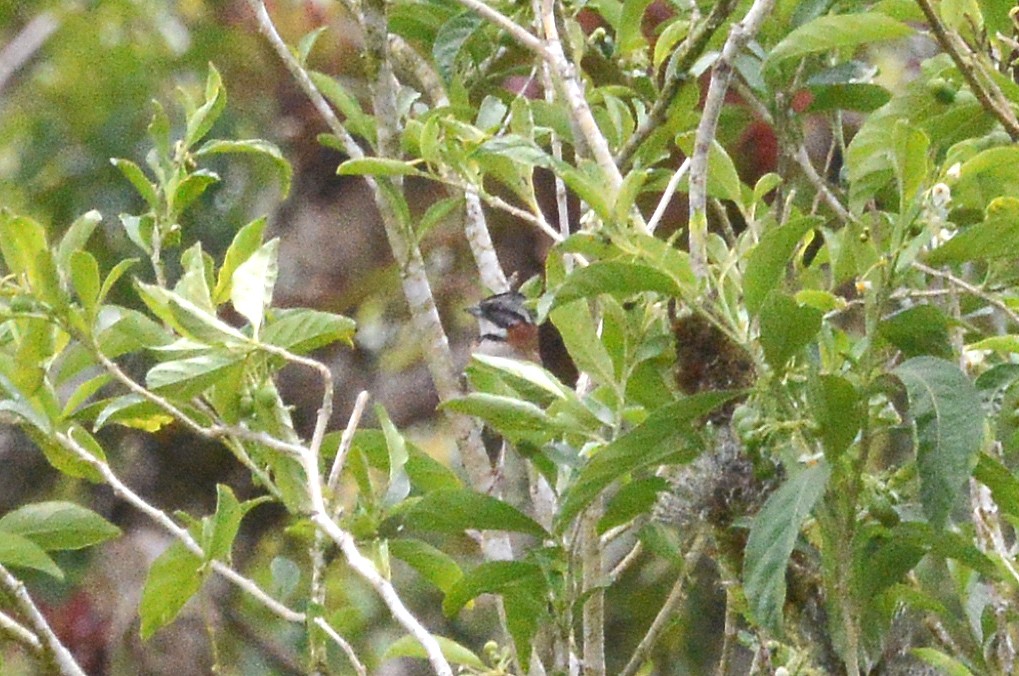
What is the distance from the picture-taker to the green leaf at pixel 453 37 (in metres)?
0.89

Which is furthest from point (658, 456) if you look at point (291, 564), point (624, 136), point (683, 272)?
point (291, 564)

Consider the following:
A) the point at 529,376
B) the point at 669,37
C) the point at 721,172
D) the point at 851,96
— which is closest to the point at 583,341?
the point at 529,376

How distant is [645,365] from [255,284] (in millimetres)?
230

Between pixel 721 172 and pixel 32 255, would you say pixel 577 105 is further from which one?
pixel 32 255

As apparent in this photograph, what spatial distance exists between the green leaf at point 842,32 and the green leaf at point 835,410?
0.83 feet

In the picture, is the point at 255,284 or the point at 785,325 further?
the point at 255,284

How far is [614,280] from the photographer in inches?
25.0

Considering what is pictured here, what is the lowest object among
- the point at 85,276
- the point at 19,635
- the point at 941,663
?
the point at 941,663

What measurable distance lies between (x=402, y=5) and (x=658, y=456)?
494 millimetres

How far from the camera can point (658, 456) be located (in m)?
0.70

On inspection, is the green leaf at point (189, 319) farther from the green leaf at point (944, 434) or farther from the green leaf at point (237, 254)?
the green leaf at point (944, 434)

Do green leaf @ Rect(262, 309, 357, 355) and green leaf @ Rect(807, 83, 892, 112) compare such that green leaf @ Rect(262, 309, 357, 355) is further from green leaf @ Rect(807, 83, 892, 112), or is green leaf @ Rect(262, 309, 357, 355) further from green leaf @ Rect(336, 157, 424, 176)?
green leaf @ Rect(807, 83, 892, 112)

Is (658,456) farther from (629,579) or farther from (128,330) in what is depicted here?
(629,579)

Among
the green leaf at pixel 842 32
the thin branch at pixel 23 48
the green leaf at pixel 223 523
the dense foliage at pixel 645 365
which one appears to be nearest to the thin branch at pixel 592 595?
the dense foliage at pixel 645 365
